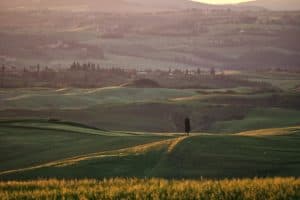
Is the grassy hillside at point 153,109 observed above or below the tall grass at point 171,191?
below

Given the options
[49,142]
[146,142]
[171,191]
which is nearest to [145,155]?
[146,142]

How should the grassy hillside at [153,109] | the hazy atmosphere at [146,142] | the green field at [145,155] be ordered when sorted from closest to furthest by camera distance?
the hazy atmosphere at [146,142], the green field at [145,155], the grassy hillside at [153,109]

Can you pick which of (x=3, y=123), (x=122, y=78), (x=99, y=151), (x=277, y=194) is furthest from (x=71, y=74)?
(x=277, y=194)

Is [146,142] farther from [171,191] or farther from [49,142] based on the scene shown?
[171,191]

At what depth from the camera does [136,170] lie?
43.6 meters

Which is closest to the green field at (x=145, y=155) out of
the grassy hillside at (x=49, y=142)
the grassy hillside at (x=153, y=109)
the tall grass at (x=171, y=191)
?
the grassy hillside at (x=49, y=142)

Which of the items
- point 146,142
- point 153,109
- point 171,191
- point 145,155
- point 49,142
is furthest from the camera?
point 153,109

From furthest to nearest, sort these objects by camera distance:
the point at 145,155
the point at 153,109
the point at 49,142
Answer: the point at 153,109
the point at 49,142
the point at 145,155

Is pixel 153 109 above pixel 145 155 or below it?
below

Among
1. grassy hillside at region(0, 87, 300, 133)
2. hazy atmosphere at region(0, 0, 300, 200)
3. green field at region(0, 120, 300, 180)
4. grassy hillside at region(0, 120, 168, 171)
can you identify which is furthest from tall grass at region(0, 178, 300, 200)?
grassy hillside at region(0, 87, 300, 133)

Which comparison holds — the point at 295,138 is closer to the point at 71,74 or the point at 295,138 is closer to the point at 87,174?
the point at 87,174

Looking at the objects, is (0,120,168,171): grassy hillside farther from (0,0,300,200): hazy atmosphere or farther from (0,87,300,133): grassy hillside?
(0,87,300,133): grassy hillside

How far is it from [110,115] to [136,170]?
50.3 metres

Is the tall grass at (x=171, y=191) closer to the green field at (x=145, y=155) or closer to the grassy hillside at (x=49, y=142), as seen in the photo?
the green field at (x=145, y=155)
